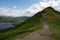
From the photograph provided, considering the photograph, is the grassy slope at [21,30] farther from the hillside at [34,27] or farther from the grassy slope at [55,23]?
the grassy slope at [55,23]

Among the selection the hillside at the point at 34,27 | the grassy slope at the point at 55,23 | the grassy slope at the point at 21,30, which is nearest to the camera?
the grassy slope at the point at 55,23

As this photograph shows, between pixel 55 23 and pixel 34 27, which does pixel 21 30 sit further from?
pixel 55 23

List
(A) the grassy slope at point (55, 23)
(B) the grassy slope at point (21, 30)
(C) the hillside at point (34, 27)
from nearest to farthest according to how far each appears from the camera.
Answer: (A) the grassy slope at point (55, 23) < (C) the hillside at point (34, 27) < (B) the grassy slope at point (21, 30)

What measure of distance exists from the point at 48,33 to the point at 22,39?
16027 millimetres

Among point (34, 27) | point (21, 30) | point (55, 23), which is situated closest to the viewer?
point (21, 30)

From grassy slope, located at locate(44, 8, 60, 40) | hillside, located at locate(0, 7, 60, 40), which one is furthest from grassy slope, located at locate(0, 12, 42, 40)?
grassy slope, located at locate(44, 8, 60, 40)

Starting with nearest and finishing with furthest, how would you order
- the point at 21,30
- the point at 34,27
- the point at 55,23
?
the point at 21,30
the point at 34,27
the point at 55,23

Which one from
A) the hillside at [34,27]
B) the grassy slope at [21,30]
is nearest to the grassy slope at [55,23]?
the hillside at [34,27]

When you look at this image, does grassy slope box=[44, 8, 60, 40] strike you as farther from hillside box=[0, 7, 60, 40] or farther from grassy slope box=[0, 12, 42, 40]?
grassy slope box=[0, 12, 42, 40]

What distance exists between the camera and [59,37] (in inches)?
2704

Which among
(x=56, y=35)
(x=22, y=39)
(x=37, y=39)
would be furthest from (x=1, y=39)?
(x=56, y=35)

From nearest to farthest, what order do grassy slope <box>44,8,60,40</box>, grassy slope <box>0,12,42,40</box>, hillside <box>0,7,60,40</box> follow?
grassy slope <box>44,8,60,40</box>
hillside <box>0,7,60,40</box>
grassy slope <box>0,12,42,40</box>

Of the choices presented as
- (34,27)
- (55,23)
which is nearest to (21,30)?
(34,27)

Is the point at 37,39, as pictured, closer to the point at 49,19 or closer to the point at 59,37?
the point at 59,37
